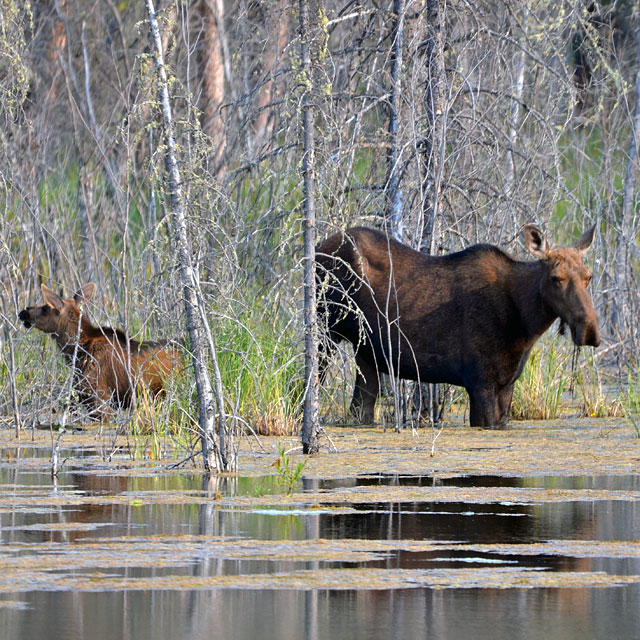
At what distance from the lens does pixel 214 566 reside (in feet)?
19.8

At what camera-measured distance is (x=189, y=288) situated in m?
9.03

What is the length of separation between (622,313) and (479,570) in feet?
30.2

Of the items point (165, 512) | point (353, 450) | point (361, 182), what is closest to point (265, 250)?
point (361, 182)

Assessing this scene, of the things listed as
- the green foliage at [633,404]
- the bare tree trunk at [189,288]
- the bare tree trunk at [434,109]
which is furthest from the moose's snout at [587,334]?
the bare tree trunk at [189,288]

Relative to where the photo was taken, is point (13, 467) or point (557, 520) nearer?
point (557, 520)

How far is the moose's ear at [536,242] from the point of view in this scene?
11.7 metres

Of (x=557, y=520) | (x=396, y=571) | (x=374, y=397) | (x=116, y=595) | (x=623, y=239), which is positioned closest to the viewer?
(x=116, y=595)

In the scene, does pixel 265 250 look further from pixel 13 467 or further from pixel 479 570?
pixel 479 570

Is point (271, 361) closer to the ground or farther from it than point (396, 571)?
farther from it

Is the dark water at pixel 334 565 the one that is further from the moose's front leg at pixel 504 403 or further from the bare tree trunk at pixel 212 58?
the bare tree trunk at pixel 212 58

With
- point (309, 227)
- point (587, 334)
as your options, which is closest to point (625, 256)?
point (587, 334)

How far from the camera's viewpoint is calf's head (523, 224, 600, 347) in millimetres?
11336

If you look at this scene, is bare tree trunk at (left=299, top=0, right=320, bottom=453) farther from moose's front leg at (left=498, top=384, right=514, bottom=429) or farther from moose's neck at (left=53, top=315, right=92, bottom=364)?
moose's neck at (left=53, top=315, right=92, bottom=364)

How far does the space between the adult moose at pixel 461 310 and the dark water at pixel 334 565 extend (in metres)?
3.17
